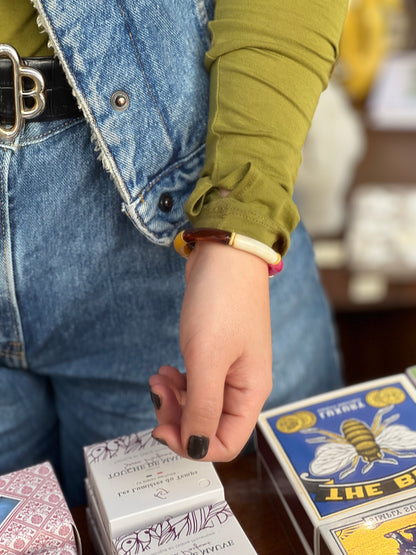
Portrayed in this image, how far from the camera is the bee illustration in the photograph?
1.72 feet

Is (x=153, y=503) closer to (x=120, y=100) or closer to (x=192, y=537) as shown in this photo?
(x=192, y=537)

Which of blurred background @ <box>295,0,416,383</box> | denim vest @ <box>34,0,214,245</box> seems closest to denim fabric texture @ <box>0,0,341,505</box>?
denim vest @ <box>34,0,214,245</box>

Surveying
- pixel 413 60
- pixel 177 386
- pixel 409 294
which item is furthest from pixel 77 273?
pixel 413 60

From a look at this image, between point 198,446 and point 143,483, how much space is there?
88mm

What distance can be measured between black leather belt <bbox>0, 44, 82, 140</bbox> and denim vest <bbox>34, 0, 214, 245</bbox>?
2 cm

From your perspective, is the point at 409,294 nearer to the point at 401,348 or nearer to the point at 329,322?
the point at 401,348

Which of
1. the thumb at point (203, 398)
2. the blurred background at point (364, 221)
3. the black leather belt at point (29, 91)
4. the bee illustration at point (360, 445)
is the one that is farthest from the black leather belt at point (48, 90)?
the blurred background at point (364, 221)

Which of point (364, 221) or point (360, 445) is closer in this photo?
point (360, 445)

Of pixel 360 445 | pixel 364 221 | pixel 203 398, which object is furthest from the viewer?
pixel 364 221

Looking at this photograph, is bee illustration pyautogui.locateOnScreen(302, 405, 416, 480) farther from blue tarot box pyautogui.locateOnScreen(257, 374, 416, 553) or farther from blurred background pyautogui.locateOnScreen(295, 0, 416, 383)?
blurred background pyautogui.locateOnScreen(295, 0, 416, 383)

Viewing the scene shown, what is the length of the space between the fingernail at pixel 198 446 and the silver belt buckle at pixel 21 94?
259mm

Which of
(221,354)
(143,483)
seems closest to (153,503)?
(143,483)

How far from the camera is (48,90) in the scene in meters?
0.51

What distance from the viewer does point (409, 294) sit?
1402 mm
